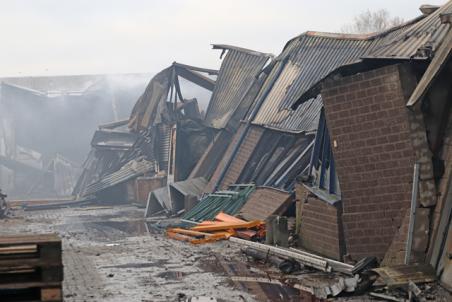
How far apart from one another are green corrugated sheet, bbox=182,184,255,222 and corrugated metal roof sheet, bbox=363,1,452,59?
→ 6.65 metres

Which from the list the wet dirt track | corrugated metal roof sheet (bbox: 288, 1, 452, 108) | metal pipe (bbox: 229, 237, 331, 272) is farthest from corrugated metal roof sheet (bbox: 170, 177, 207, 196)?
corrugated metal roof sheet (bbox: 288, 1, 452, 108)

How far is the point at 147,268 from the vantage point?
11609mm

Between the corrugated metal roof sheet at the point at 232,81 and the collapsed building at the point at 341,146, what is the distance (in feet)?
0.17

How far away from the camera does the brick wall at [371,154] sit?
10.2 m

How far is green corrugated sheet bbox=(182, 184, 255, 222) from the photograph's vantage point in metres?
16.9

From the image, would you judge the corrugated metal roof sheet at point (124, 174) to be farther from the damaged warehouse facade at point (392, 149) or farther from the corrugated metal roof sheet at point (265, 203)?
the damaged warehouse facade at point (392, 149)

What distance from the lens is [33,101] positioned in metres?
44.7

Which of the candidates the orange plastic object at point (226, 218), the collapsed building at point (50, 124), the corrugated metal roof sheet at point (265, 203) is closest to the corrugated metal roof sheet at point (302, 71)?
A: the corrugated metal roof sheet at point (265, 203)

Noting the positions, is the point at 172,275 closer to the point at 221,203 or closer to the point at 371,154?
the point at 371,154

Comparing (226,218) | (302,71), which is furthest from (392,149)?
(302,71)

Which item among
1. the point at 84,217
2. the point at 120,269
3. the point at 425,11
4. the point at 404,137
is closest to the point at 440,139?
the point at 404,137

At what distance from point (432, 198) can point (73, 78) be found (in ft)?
151

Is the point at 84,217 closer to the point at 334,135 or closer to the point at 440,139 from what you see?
the point at 334,135

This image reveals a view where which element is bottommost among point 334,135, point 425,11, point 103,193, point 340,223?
point 103,193
